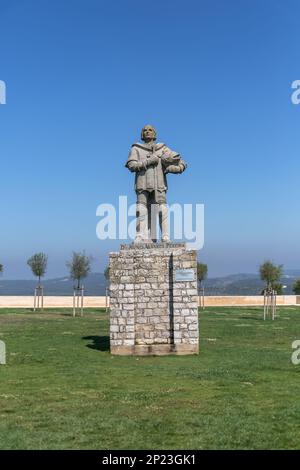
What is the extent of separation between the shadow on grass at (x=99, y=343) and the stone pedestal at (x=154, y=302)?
4.01ft

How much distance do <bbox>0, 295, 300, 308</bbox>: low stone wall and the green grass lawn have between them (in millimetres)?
24909

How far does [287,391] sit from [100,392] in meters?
3.31

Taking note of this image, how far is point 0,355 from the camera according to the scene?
46.0 feet

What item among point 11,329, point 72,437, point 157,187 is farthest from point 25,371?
point 11,329

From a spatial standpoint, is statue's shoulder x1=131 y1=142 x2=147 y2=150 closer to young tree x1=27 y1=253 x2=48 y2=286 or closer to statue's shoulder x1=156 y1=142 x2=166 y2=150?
statue's shoulder x1=156 y1=142 x2=166 y2=150

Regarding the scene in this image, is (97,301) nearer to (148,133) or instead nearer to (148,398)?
(148,133)

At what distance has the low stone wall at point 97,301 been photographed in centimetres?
4109

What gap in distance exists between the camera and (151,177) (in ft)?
51.8

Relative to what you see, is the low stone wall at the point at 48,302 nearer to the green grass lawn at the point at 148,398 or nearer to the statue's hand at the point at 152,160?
the green grass lawn at the point at 148,398

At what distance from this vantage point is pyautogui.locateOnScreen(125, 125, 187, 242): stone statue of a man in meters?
15.7

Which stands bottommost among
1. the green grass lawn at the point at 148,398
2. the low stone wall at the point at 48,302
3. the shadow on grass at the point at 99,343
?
the green grass lawn at the point at 148,398

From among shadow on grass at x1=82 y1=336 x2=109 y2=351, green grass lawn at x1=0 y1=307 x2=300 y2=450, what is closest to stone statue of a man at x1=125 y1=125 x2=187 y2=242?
shadow on grass at x1=82 y1=336 x2=109 y2=351

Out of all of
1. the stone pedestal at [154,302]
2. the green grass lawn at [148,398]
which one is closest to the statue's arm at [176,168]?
the stone pedestal at [154,302]

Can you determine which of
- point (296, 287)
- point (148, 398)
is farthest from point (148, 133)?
point (296, 287)
